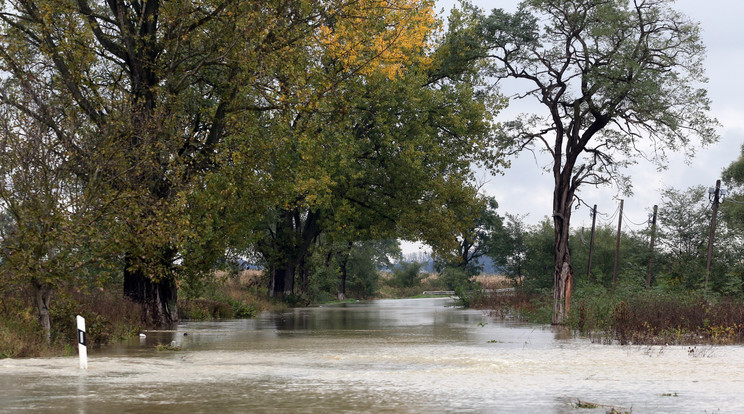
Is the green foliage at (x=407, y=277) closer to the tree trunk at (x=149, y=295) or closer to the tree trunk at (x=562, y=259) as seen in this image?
the tree trunk at (x=562, y=259)

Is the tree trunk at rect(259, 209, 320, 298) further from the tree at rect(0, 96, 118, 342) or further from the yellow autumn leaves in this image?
the tree at rect(0, 96, 118, 342)

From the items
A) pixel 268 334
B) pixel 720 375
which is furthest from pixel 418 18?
pixel 720 375

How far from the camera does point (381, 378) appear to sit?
1424cm

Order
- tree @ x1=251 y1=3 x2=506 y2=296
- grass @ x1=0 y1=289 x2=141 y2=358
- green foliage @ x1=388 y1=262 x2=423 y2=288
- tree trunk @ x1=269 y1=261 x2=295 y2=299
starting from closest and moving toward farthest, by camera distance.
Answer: grass @ x1=0 y1=289 x2=141 y2=358 < tree @ x1=251 y1=3 x2=506 y2=296 < tree trunk @ x1=269 y1=261 x2=295 y2=299 < green foliage @ x1=388 y1=262 x2=423 y2=288

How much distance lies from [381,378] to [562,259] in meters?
20.2

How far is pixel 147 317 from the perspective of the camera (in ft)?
95.7

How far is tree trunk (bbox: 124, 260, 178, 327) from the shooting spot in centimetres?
2903

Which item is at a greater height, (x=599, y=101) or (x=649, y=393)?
(x=599, y=101)

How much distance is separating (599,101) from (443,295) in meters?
75.7

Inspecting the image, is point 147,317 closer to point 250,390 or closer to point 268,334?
point 268,334

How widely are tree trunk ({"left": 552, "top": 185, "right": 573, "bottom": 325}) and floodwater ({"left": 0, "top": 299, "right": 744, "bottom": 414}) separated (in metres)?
8.99

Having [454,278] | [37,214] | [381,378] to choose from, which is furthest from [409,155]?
[454,278]

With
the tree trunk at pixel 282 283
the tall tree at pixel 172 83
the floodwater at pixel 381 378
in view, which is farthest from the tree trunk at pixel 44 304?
the tree trunk at pixel 282 283

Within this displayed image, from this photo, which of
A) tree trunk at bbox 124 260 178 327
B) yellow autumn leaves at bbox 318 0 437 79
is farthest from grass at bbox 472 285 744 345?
tree trunk at bbox 124 260 178 327
